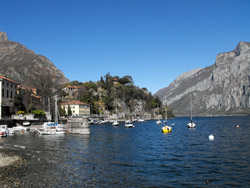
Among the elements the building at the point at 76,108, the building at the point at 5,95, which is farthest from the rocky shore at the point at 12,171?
the building at the point at 76,108

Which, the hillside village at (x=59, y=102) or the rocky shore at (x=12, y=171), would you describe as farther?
the hillside village at (x=59, y=102)

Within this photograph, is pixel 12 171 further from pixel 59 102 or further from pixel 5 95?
pixel 59 102

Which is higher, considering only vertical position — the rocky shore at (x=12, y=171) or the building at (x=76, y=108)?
the building at (x=76, y=108)

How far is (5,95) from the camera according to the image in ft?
301

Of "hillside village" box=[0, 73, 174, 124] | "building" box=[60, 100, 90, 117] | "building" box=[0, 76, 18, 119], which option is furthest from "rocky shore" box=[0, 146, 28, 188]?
"building" box=[60, 100, 90, 117]

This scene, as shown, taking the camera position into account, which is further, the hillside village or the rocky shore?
the hillside village

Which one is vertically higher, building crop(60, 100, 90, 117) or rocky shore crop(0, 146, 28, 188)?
building crop(60, 100, 90, 117)

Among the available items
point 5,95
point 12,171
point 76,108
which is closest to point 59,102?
point 76,108

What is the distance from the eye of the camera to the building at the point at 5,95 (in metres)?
87.0

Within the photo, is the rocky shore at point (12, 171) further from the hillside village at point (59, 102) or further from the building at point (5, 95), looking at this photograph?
the hillside village at point (59, 102)

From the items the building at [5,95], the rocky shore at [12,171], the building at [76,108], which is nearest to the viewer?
the rocky shore at [12,171]

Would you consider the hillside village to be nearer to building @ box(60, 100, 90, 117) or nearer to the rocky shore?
building @ box(60, 100, 90, 117)

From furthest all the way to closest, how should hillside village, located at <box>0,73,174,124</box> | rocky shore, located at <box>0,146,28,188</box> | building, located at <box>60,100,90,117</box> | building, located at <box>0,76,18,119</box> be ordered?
building, located at <box>60,100,90,117</box> → hillside village, located at <box>0,73,174,124</box> → building, located at <box>0,76,18,119</box> → rocky shore, located at <box>0,146,28,188</box>

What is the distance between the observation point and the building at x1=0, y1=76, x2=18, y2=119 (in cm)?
8700
